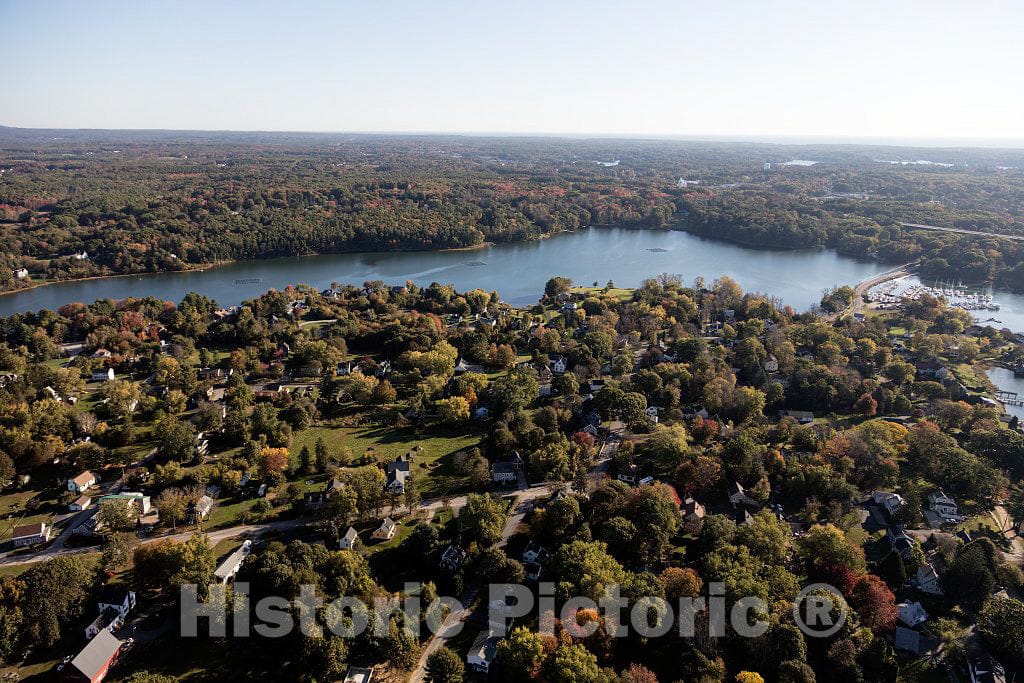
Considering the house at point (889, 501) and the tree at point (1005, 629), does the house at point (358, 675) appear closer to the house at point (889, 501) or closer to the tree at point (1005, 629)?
the tree at point (1005, 629)

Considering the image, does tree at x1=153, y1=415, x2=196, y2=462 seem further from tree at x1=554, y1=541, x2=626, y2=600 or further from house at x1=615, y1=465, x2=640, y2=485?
house at x1=615, y1=465, x2=640, y2=485

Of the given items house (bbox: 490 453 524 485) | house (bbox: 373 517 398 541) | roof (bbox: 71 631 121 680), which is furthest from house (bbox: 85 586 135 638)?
house (bbox: 490 453 524 485)

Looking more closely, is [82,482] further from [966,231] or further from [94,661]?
[966,231]

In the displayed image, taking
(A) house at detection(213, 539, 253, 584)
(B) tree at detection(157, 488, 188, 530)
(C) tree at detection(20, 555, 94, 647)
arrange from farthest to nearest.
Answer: (B) tree at detection(157, 488, 188, 530) → (A) house at detection(213, 539, 253, 584) → (C) tree at detection(20, 555, 94, 647)

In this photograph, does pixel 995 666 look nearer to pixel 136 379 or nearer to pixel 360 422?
pixel 360 422

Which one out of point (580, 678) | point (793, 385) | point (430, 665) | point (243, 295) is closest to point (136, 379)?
point (243, 295)

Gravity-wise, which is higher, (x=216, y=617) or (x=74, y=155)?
(x=74, y=155)
